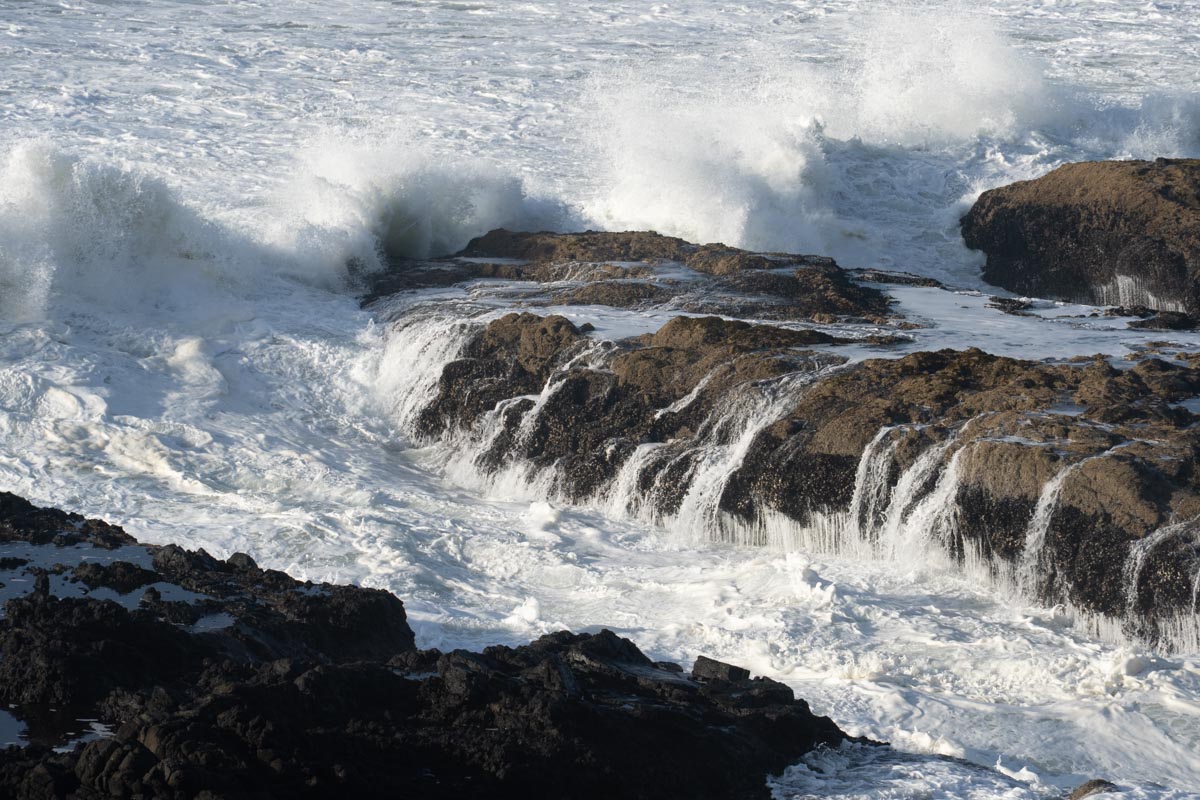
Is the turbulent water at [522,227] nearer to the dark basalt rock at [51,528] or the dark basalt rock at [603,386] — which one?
the dark basalt rock at [603,386]

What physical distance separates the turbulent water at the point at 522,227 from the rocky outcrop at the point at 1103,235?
637mm

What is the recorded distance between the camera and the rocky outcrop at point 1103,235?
16.5 meters

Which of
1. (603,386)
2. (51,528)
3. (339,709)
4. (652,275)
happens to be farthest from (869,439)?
(339,709)

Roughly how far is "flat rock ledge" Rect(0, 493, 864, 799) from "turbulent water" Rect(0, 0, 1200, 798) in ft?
1.67

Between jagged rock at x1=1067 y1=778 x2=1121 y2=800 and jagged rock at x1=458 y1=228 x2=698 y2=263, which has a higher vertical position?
jagged rock at x1=458 y1=228 x2=698 y2=263

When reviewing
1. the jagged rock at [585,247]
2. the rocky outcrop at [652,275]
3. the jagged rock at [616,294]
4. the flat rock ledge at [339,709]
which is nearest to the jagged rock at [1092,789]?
the flat rock ledge at [339,709]

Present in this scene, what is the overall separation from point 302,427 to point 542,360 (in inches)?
85.2

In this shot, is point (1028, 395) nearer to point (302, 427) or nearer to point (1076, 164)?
point (302, 427)

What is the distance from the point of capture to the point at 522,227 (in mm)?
18391

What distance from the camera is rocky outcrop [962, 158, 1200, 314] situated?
16.5 metres

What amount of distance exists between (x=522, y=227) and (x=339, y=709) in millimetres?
12170

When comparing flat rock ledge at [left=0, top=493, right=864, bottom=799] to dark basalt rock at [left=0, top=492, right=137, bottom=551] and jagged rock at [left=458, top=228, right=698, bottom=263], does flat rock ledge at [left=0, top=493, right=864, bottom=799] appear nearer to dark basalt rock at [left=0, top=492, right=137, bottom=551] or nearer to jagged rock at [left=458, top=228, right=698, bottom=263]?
dark basalt rock at [left=0, top=492, right=137, bottom=551]

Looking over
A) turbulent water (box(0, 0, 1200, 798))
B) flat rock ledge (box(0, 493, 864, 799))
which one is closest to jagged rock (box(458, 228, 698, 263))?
turbulent water (box(0, 0, 1200, 798))

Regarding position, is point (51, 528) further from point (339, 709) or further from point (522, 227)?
point (522, 227)
